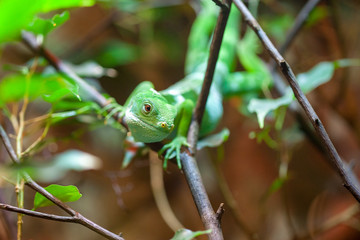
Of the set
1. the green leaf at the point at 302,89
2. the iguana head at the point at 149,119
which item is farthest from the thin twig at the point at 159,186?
the green leaf at the point at 302,89

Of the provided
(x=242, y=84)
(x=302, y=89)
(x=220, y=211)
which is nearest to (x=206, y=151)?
(x=242, y=84)

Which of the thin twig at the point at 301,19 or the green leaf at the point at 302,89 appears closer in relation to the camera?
the green leaf at the point at 302,89

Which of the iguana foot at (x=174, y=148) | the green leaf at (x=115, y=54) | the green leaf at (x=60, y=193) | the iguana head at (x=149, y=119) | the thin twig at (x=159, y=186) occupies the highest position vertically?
the green leaf at (x=115, y=54)

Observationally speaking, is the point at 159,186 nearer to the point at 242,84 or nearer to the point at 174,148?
the point at 242,84

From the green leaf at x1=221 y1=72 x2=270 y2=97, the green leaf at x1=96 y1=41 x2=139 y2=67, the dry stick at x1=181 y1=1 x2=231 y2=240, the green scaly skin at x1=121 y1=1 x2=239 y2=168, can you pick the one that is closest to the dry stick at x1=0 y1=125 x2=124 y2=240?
the dry stick at x1=181 y1=1 x2=231 y2=240

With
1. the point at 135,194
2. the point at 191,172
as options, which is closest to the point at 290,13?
the point at 135,194

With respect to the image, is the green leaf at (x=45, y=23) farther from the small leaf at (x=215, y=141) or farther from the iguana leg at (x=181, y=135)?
the small leaf at (x=215, y=141)
